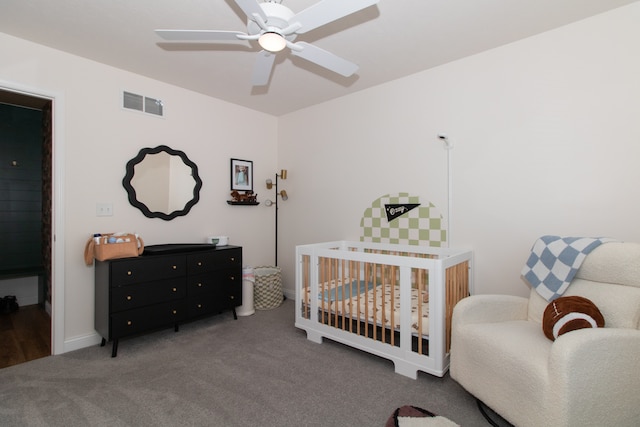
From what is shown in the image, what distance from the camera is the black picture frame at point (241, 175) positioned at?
3.67 metres

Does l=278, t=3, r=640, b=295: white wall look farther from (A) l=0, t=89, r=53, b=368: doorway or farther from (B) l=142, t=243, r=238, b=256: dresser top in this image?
(A) l=0, t=89, r=53, b=368: doorway

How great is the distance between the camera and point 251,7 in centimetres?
145

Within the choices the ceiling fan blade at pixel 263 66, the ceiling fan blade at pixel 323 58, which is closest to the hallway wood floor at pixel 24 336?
the ceiling fan blade at pixel 263 66

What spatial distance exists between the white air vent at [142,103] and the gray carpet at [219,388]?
2.08m

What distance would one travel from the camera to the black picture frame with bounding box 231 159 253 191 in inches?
144

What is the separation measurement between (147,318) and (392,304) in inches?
76.8

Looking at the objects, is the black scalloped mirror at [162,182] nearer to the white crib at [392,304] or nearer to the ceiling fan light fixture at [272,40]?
the white crib at [392,304]

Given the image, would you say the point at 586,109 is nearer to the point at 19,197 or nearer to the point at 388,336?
the point at 388,336

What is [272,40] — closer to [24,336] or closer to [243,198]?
[243,198]

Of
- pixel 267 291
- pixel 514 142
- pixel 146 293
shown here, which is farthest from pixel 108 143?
pixel 514 142

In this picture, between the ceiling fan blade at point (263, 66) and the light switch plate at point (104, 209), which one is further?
the light switch plate at point (104, 209)

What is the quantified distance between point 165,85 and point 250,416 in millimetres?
2980

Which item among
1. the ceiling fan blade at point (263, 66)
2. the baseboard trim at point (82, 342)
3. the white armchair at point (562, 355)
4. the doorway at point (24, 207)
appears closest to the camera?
the white armchair at point (562, 355)

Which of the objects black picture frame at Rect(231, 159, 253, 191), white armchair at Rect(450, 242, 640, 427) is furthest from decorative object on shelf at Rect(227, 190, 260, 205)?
white armchair at Rect(450, 242, 640, 427)
